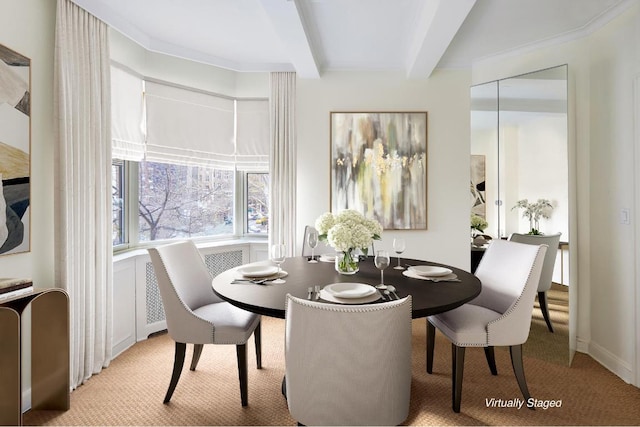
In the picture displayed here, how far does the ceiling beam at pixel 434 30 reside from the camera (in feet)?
7.39

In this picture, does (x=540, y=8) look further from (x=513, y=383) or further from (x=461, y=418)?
(x=461, y=418)

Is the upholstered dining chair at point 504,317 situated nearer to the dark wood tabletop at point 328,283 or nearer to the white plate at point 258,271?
the dark wood tabletop at point 328,283

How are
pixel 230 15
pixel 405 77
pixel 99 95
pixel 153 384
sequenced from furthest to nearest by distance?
pixel 405 77 → pixel 230 15 → pixel 99 95 → pixel 153 384

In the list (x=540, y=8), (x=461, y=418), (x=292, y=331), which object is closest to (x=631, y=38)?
(x=540, y=8)

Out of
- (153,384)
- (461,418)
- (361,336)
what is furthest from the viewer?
(153,384)

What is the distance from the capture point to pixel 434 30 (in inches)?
101

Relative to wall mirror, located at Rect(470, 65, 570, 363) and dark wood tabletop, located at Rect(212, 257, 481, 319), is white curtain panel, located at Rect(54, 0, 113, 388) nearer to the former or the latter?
dark wood tabletop, located at Rect(212, 257, 481, 319)

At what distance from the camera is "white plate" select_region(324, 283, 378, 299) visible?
5.53ft

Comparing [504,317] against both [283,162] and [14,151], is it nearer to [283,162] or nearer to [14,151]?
[283,162]

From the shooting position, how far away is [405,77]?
3.69 meters

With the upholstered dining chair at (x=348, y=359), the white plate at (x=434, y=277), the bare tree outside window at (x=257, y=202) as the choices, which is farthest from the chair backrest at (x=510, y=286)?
the bare tree outside window at (x=257, y=202)

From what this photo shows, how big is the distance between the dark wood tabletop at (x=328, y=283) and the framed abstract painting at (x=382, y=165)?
50.5 inches

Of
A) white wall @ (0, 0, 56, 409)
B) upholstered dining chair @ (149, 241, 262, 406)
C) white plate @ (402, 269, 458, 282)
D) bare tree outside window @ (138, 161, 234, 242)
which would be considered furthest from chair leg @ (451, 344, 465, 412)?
bare tree outside window @ (138, 161, 234, 242)

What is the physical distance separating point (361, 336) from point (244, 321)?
106 centimetres
